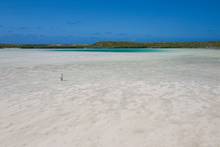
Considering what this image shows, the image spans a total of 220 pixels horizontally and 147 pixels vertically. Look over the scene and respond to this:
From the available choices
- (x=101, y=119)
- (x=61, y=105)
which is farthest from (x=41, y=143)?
(x=61, y=105)

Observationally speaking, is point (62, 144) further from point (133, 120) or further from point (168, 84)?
point (168, 84)

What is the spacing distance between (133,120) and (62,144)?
150 centimetres

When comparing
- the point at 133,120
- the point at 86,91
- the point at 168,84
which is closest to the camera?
the point at 133,120

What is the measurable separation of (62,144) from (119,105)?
199 cm

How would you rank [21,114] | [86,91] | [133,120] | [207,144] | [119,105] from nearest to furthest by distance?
[207,144] < [133,120] < [21,114] < [119,105] < [86,91]

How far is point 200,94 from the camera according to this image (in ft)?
17.5

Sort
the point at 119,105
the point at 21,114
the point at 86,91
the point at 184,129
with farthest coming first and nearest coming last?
the point at 86,91
the point at 119,105
the point at 21,114
the point at 184,129

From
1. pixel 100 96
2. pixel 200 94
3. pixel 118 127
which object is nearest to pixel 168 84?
pixel 200 94

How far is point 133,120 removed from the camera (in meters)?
3.64

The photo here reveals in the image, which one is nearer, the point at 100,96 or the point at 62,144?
the point at 62,144

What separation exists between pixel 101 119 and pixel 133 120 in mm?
668

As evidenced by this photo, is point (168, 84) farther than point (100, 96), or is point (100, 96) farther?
point (168, 84)

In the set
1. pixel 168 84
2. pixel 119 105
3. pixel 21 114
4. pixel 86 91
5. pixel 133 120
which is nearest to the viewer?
pixel 133 120

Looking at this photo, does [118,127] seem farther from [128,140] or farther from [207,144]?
[207,144]
